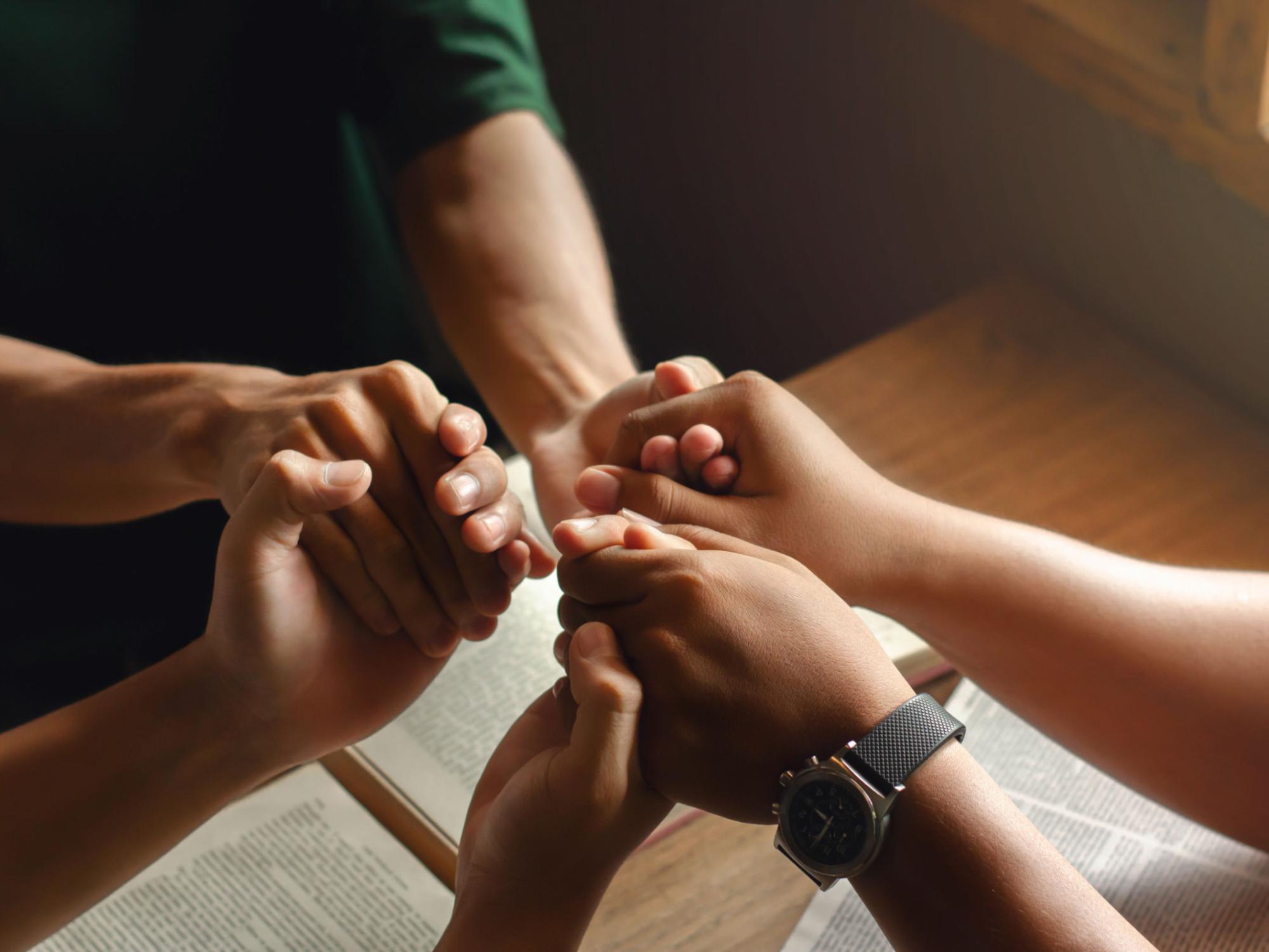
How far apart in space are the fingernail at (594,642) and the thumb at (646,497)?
0.16 metres

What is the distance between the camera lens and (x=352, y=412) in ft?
3.12

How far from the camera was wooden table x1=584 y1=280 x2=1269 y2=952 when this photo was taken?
3.84ft

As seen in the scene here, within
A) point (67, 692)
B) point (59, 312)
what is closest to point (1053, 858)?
point (67, 692)


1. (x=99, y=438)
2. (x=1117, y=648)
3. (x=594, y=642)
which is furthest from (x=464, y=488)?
(x=1117, y=648)

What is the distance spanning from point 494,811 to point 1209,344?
1.07 meters

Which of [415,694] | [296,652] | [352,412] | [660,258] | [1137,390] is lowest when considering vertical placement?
[660,258]

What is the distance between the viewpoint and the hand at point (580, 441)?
1.11 m

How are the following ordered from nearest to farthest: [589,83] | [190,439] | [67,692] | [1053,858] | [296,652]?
[1053,858]
[296,652]
[190,439]
[67,692]
[589,83]

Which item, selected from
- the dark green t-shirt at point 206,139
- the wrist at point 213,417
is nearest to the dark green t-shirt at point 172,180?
the dark green t-shirt at point 206,139

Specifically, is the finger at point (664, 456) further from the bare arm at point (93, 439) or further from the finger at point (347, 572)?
the bare arm at point (93, 439)

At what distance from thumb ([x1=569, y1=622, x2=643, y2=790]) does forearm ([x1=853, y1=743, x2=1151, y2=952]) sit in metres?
0.18

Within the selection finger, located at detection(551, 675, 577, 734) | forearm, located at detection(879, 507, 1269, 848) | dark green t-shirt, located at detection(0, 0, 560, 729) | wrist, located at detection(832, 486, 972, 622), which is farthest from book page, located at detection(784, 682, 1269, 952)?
dark green t-shirt, located at detection(0, 0, 560, 729)

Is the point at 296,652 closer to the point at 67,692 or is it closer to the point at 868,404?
the point at 67,692

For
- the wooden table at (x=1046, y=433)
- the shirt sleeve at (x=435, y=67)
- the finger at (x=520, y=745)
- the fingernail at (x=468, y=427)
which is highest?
the shirt sleeve at (x=435, y=67)
